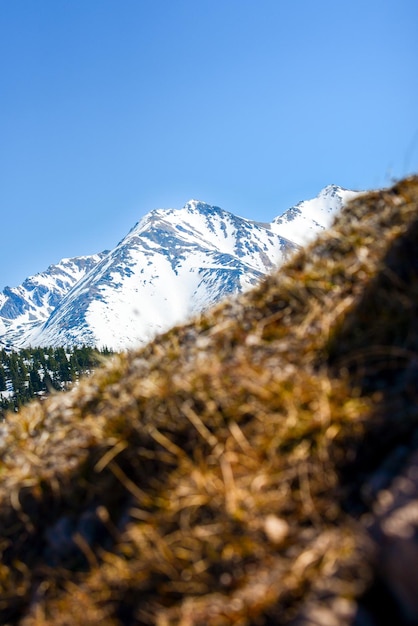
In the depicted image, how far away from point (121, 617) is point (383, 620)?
5.65 ft

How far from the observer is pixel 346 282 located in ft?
18.3

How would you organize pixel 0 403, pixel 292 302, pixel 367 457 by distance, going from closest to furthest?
1. pixel 367 457
2. pixel 292 302
3. pixel 0 403

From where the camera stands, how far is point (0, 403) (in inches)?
6565

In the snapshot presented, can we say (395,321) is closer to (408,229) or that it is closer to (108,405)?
(408,229)

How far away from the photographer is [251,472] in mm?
3729

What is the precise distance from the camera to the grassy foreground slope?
2.96 meters

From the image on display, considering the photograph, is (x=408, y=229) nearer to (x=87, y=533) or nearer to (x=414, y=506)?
(x=414, y=506)

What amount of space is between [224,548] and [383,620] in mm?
1036

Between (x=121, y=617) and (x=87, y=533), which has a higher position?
(x=87, y=533)

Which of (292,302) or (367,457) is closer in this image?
(367,457)

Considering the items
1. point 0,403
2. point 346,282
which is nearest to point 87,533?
point 346,282

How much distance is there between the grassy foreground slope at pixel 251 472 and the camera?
9.73 feet

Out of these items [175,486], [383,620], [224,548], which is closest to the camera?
[383,620]

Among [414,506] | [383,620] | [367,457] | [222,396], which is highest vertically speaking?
[222,396]
